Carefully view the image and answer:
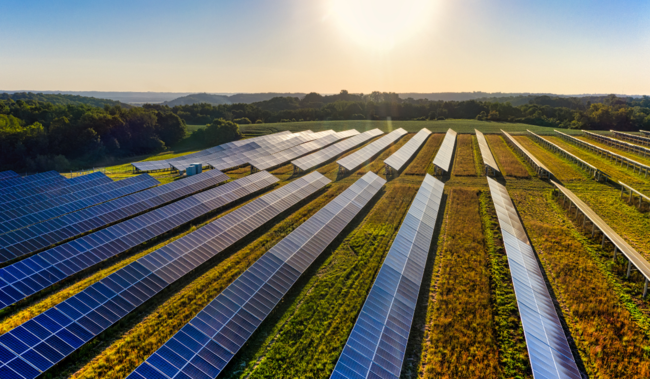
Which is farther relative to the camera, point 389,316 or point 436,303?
point 436,303

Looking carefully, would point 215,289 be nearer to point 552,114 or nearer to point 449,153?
point 449,153

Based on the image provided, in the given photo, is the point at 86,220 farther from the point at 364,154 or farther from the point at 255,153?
the point at 364,154

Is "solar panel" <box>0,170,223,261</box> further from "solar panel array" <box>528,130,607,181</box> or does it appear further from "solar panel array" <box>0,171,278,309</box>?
"solar panel array" <box>528,130,607,181</box>

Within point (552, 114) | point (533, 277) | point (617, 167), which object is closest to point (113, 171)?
point (533, 277)

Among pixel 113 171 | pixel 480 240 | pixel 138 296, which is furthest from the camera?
pixel 113 171

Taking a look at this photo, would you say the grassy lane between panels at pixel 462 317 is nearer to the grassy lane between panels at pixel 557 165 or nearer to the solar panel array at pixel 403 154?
the solar panel array at pixel 403 154

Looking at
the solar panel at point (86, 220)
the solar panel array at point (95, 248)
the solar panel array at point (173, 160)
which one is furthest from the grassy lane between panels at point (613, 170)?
the solar panel array at point (173, 160)

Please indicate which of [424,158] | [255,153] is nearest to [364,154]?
[424,158]
